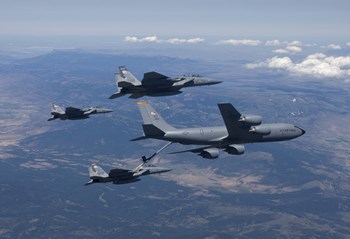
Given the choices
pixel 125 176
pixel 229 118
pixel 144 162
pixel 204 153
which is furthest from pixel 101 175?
pixel 229 118

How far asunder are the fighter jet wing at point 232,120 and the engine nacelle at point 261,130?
1.89 m

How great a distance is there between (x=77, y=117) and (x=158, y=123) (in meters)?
17.4

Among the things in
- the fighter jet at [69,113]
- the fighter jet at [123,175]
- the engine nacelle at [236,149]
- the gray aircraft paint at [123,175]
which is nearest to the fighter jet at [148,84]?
the fighter jet at [69,113]

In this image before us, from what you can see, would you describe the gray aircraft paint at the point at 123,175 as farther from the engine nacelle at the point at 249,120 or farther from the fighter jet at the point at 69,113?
the engine nacelle at the point at 249,120

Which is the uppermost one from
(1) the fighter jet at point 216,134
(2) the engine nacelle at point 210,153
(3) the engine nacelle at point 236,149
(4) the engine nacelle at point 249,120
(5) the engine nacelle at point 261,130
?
(4) the engine nacelle at point 249,120

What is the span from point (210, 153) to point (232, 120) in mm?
9532

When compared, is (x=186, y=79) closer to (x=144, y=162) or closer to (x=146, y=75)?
(x=146, y=75)

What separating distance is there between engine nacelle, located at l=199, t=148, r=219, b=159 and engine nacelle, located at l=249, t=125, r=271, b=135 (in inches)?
327

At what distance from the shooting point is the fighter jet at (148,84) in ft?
310

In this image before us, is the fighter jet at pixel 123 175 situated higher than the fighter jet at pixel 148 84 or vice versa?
the fighter jet at pixel 148 84

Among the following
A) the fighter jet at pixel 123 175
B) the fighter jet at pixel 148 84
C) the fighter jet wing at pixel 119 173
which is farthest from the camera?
the fighter jet at pixel 123 175

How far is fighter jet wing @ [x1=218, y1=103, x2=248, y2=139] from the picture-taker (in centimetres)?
8200

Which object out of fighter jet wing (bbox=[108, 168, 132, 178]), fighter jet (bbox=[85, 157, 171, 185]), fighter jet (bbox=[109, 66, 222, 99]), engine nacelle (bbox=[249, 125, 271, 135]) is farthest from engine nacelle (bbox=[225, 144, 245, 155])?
fighter jet wing (bbox=[108, 168, 132, 178])

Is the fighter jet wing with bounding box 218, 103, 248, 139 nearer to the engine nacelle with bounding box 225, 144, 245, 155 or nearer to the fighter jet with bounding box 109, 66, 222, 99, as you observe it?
the engine nacelle with bounding box 225, 144, 245, 155
